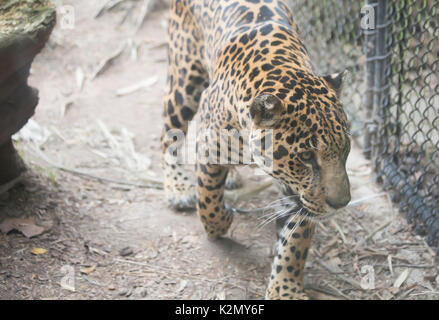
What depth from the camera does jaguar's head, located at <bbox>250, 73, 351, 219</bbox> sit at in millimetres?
3920

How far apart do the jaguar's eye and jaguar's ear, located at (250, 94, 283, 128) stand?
0.32 meters

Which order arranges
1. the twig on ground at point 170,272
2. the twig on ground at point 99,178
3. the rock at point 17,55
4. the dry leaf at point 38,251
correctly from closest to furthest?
the rock at point 17,55 → the dry leaf at point 38,251 → the twig on ground at point 170,272 → the twig on ground at point 99,178

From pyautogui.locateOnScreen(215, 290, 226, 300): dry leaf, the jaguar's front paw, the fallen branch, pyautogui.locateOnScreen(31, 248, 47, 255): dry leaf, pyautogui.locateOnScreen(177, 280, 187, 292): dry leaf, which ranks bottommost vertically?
the fallen branch

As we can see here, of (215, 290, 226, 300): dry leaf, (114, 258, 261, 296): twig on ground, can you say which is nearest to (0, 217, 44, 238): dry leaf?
(114, 258, 261, 296): twig on ground

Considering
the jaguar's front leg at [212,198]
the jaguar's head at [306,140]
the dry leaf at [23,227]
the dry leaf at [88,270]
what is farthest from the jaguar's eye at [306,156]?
the dry leaf at [23,227]

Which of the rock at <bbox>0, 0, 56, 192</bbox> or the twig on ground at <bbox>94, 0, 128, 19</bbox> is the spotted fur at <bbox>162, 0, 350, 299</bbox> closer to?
the rock at <bbox>0, 0, 56, 192</bbox>

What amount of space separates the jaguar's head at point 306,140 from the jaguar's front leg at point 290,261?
513 millimetres

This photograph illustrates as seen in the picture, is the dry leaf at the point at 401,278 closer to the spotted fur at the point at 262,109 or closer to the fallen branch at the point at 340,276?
the fallen branch at the point at 340,276

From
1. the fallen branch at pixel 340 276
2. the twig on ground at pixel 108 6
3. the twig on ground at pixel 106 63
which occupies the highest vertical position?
the twig on ground at pixel 108 6

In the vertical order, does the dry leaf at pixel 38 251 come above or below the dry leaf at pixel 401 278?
above

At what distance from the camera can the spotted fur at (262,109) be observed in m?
3.98

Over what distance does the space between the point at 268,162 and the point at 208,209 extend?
A: 130 centimetres

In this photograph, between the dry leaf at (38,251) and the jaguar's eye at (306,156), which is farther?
the dry leaf at (38,251)
